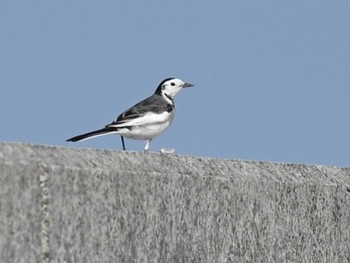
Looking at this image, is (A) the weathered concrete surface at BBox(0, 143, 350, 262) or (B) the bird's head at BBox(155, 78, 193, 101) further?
(B) the bird's head at BBox(155, 78, 193, 101)

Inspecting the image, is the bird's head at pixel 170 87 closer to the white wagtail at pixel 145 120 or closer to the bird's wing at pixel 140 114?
the white wagtail at pixel 145 120

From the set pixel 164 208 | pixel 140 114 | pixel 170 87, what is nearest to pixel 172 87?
pixel 170 87

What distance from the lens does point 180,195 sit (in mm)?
5633

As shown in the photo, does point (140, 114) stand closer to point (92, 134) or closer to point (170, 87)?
point (92, 134)

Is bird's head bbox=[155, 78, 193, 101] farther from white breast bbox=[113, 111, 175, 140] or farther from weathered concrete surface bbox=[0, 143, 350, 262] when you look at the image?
weathered concrete surface bbox=[0, 143, 350, 262]

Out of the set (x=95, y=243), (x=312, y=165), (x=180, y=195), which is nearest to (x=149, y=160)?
(x=180, y=195)

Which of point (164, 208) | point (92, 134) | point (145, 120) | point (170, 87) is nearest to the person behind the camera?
point (164, 208)

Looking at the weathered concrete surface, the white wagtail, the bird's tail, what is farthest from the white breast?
the weathered concrete surface

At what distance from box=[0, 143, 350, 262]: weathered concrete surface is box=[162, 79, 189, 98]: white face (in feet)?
19.8

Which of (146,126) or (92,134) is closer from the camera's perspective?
(92,134)

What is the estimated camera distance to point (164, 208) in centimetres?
551

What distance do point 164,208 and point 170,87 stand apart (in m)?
7.82

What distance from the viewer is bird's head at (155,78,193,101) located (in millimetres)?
13055

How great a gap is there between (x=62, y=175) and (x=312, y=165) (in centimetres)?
242
